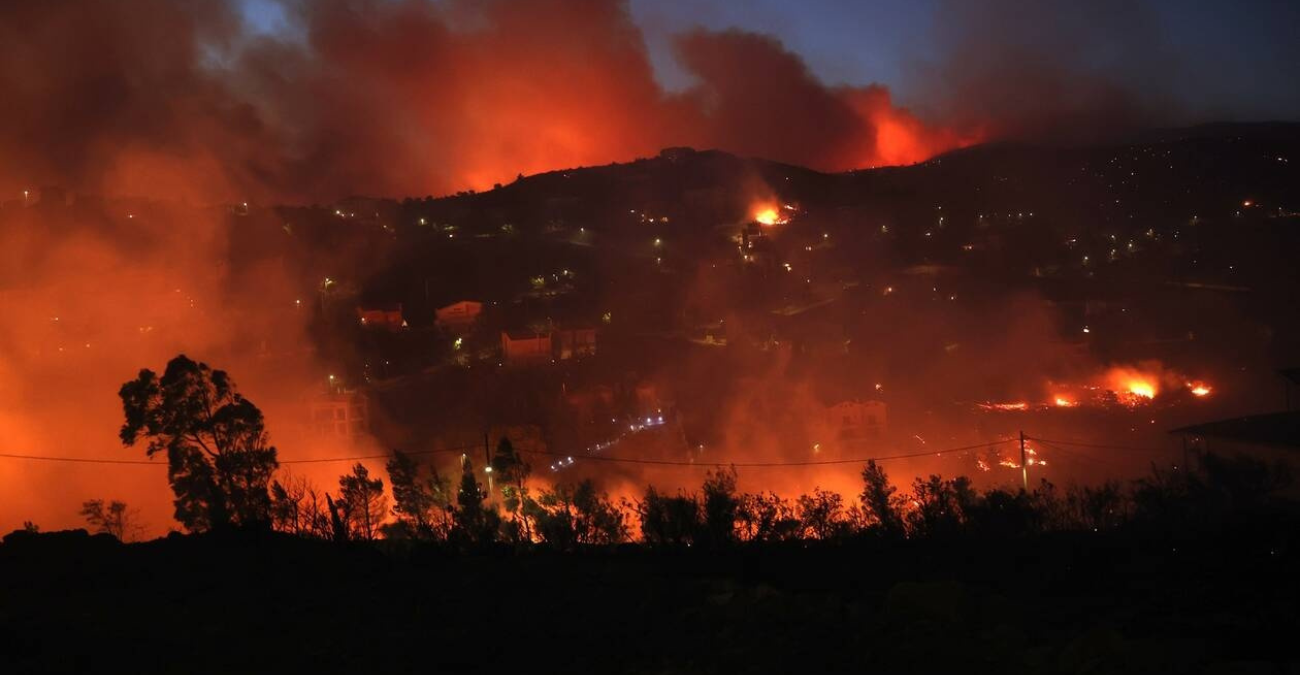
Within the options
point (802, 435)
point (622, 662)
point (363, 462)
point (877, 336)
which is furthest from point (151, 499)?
point (877, 336)

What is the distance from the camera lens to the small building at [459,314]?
40.1 m

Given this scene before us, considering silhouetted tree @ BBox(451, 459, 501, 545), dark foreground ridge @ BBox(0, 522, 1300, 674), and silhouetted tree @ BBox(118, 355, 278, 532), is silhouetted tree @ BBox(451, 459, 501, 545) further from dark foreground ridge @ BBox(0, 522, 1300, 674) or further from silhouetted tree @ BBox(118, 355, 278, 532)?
silhouetted tree @ BBox(118, 355, 278, 532)

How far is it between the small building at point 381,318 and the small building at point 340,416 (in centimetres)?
950

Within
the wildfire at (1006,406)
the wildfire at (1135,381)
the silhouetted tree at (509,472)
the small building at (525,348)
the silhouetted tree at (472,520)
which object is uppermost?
the small building at (525,348)

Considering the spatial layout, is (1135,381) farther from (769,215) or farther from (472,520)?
(769,215)

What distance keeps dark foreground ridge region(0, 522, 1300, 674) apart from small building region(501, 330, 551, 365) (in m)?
26.5

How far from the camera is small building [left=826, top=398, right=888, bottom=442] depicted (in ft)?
97.3

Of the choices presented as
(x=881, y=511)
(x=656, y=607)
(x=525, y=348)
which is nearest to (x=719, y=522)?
(x=881, y=511)

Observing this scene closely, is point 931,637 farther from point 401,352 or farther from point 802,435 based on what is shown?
point 401,352

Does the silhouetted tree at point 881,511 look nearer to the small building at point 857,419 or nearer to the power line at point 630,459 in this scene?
the power line at point 630,459

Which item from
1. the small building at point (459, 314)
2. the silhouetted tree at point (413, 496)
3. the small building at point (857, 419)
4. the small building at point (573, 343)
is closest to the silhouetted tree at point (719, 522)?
the silhouetted tree at point (413, 496)

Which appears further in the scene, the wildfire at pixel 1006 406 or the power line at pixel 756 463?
the wildfire at pixel 1006 406

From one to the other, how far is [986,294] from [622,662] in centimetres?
4125

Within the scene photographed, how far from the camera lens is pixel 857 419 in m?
30.0
